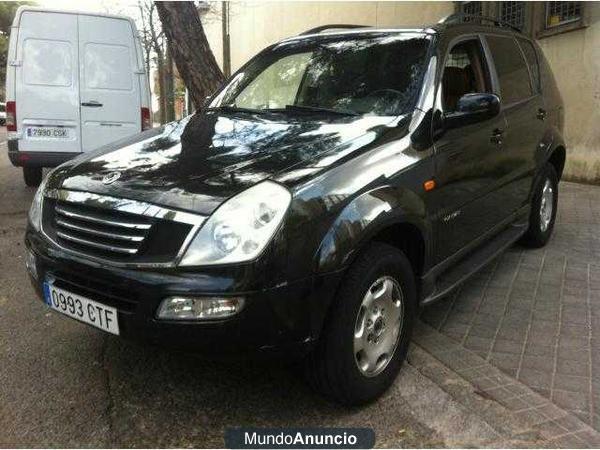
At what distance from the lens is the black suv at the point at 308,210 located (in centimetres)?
230

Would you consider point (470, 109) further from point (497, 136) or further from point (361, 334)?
point (361, 334)

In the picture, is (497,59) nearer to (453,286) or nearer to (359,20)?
(453,286)

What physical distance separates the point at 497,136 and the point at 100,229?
8.22ft

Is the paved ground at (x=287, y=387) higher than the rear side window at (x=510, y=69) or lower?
lower

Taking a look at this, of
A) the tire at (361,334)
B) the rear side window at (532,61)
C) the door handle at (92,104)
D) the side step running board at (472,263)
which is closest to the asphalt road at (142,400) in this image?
the tire at (361,334)

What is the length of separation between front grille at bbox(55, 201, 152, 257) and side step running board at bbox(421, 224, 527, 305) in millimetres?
1495

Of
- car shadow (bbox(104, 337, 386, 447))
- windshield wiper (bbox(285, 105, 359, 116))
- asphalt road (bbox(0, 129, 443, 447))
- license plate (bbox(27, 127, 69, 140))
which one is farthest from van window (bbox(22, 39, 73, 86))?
car shadow (bbox(104, 337, 386, 447))

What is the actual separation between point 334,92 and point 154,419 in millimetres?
2004

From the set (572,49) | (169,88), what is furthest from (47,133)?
(169,88)

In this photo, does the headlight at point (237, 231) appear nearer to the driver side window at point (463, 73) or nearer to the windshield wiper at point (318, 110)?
the windshield wiper at point (318, 110)

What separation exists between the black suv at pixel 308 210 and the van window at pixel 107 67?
4160 mm

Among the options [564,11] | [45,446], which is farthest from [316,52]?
[564,11]

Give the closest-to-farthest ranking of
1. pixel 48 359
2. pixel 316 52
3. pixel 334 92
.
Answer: pixel 48 359 → pixel 334 92 → pixel 316 52

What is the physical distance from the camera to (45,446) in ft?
8.19
